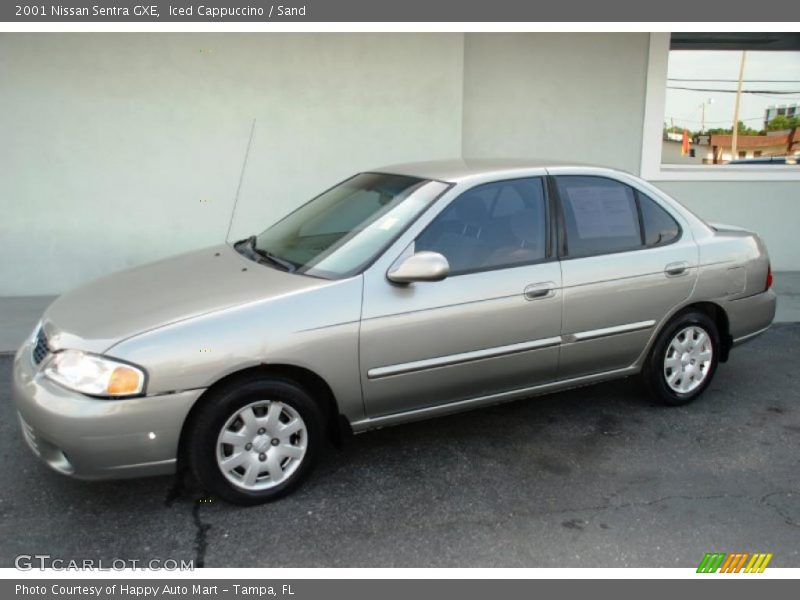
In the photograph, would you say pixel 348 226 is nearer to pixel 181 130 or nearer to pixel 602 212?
pixel 602 212

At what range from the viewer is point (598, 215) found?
13.7 ft

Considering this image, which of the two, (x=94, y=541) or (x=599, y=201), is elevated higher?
(x=599, y=201)

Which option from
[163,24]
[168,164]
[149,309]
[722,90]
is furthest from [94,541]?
[722,90]

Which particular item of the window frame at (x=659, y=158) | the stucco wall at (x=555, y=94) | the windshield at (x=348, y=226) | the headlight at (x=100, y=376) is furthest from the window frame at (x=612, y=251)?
the window frame at (x=659, y=158)

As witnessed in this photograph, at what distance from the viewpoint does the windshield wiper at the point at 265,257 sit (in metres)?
3.71

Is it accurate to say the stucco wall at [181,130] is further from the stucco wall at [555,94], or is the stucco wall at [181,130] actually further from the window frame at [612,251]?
the window frame at [612,251]

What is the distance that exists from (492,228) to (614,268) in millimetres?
803

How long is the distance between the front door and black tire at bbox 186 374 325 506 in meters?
0.32

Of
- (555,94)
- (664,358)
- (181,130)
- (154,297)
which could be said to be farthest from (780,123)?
(154,297)

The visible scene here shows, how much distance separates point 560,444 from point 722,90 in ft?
20.9

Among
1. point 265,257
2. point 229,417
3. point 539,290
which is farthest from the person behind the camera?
point 265,257

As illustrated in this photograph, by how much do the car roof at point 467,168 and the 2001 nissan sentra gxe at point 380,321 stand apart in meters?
0.03

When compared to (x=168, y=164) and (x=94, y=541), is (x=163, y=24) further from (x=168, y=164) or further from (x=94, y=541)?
(x=94, y=541)

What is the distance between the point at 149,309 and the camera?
10.8ft
